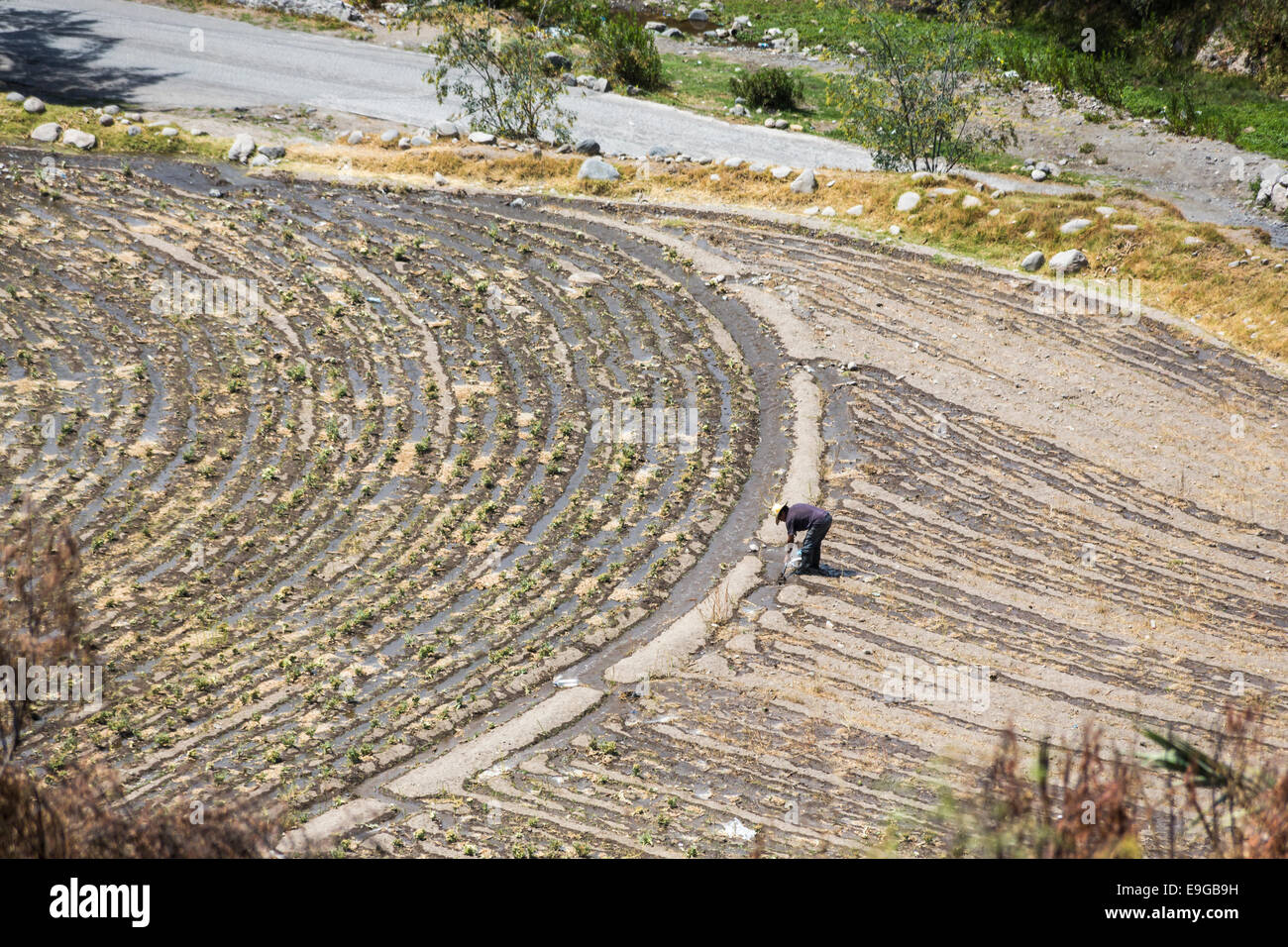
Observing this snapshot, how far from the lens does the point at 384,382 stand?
18.1m

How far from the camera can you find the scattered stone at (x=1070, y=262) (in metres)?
21.6

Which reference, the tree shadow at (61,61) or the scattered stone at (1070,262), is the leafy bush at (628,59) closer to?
the tree shadow at (61,61)

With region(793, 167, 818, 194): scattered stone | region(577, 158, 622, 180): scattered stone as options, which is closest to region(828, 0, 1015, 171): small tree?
region(793, 167, 818, 194): scattered stone

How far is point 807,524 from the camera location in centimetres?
1382

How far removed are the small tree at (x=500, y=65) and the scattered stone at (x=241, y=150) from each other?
4.20m

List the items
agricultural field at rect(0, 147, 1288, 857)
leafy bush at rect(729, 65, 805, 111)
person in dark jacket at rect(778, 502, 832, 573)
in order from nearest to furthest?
agricultural field at rect(0, 147, 1288, 857) < person in dark jacket at rect(778, 502, 832, 573) < leafy bush at rect(729, 65, 805, 111)

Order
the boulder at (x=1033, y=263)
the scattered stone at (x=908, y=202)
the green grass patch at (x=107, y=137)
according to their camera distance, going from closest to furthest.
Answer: the boulder at (x=1033, y=263) → the scattered stone at (x=908, y=202) → the green grass patch at (x=107, y=137)

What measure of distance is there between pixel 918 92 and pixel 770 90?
6502mm

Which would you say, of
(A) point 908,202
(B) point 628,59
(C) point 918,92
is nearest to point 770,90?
(B) point 628,59

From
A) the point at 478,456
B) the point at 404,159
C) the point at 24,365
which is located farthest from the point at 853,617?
the point at 404,159

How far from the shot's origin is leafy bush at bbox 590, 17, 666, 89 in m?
31.3

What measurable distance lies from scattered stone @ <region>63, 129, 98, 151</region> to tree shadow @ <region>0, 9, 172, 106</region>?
183 cm

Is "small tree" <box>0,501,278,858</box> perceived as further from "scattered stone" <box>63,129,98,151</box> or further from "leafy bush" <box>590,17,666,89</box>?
"leafy bush" <box>590,17,666,89</box>

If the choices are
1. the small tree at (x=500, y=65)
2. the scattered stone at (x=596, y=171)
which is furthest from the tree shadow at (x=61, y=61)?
the scattered stone at (x=596, y=171)
